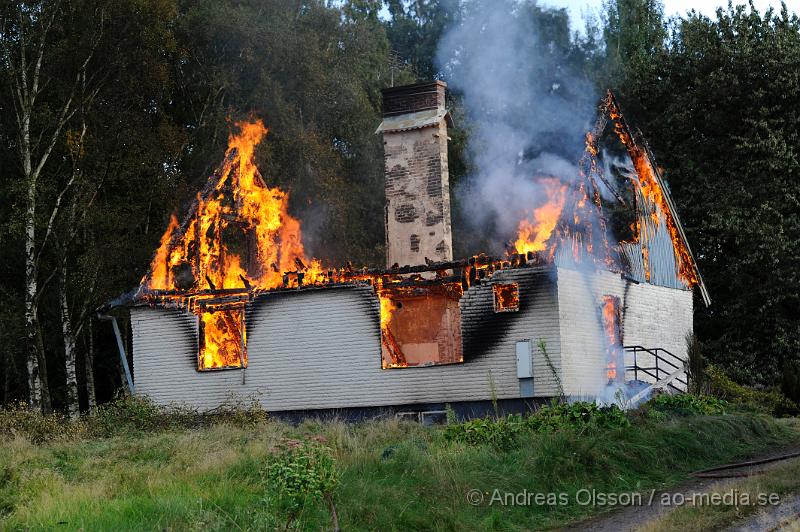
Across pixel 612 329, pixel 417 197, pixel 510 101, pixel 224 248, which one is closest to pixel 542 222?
pixel 612 329

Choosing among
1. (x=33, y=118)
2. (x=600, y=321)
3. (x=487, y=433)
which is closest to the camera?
(x=487, y=433)

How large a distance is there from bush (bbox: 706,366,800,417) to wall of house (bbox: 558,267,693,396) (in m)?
1.56

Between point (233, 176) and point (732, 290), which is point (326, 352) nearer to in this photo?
point (233, 176)

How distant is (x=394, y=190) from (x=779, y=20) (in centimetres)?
1817

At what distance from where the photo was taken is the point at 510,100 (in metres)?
41.4

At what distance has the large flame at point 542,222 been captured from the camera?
25.6 m

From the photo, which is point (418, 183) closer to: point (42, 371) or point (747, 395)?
point (747, 395)

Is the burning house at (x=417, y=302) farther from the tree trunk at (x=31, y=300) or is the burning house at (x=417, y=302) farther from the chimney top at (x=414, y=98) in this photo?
the tree trunk at (x=31, y=300)

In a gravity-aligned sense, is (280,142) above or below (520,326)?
above

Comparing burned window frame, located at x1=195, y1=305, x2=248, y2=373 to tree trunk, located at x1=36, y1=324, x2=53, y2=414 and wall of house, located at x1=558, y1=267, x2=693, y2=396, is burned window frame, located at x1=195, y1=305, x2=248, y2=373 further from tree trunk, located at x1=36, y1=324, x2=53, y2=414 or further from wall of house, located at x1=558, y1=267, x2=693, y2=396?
wall of house, located at x1=558, y1=267, x2=693, y2=396

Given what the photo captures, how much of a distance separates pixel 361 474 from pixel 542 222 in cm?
1408

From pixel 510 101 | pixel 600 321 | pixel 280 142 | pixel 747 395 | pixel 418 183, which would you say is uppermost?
pixel 510 101

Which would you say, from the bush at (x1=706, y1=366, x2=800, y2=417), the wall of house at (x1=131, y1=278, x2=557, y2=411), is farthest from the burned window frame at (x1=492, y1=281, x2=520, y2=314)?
the bush at (x1=706, y1=366, x2=800, y2=417)

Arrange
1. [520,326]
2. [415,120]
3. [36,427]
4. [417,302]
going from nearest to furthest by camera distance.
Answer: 1. [36,427]
2. [520,326]
3. [417,302]
4. [415,120]
